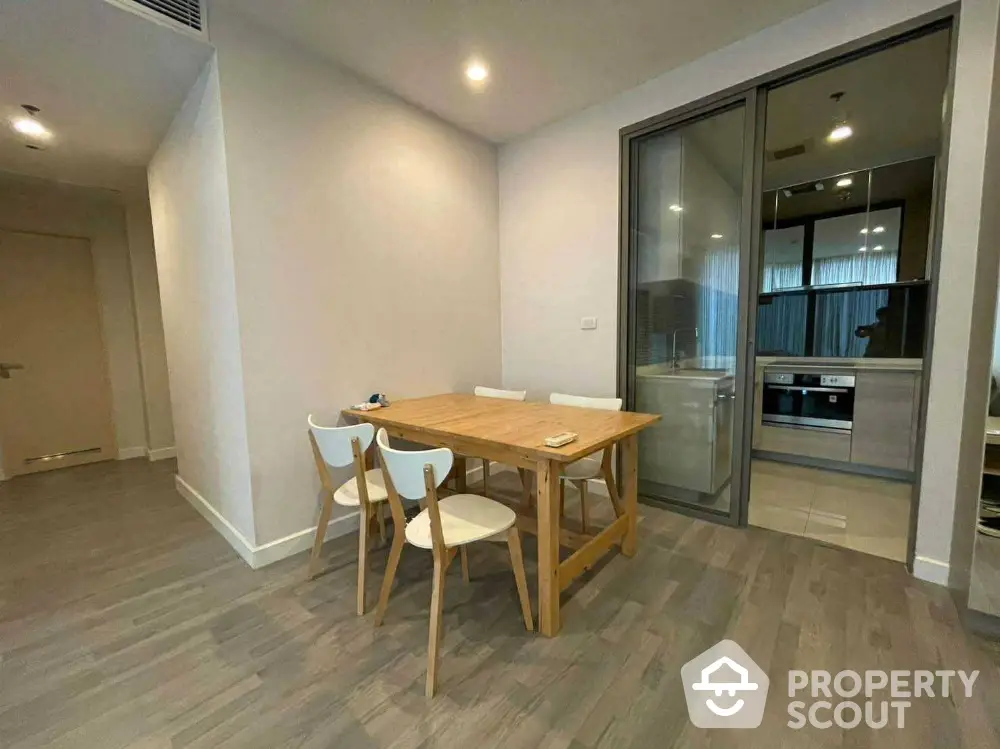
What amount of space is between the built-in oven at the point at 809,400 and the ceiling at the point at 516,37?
116 inches

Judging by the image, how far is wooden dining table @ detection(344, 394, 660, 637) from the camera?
1657mm

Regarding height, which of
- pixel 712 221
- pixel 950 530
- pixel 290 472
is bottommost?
pixel 950 530

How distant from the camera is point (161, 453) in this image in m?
4.33

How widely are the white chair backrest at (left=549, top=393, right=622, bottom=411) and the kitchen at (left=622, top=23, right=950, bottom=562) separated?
2.03 feet

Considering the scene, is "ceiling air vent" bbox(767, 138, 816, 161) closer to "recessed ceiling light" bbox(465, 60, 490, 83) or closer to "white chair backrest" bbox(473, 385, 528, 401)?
"recessed ceiling light" bbox(465, 60, 490, 83)

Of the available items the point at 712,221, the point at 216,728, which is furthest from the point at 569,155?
the point at 216,728

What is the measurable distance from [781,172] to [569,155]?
2.27 m

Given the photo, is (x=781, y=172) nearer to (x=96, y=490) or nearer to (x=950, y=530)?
(x=950, y=530)

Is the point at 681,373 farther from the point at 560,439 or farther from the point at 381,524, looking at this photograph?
the point at 381,524

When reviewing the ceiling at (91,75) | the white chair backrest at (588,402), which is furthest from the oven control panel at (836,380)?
the ceiling at (91,75)

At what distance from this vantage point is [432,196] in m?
3.05

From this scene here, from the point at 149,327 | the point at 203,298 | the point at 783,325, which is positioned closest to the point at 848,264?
the point at 783,325

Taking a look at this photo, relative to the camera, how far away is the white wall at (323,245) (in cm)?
214

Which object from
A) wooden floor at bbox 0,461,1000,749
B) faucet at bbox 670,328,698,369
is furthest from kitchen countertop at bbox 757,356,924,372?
wooden floor at bbox 0,461,1000,749
